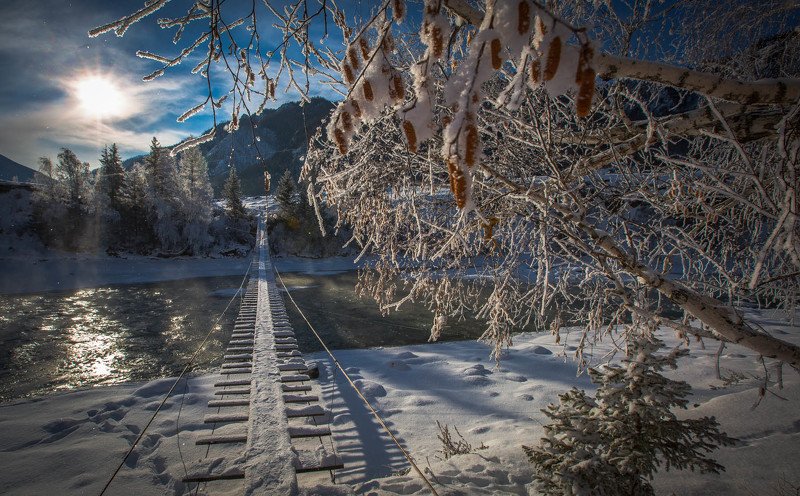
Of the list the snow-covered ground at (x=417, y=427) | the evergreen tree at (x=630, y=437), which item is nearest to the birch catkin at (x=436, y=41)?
the snow-covered ground at (x=417, y=427)

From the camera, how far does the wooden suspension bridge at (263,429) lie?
2.67 meters

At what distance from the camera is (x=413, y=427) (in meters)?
4.78

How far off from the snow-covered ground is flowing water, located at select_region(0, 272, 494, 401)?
2.44 meters

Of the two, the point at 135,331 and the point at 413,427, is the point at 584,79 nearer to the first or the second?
the point at 413,427

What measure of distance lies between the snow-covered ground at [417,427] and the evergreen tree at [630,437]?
1.74ft

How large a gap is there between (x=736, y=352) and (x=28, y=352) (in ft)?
57.2

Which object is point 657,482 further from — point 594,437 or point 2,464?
point 2,464

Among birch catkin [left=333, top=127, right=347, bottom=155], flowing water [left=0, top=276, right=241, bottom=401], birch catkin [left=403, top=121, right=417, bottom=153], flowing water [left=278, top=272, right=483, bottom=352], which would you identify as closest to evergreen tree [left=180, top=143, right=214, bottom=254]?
flowing water [left=0, top=276, right=241, bottom=401]

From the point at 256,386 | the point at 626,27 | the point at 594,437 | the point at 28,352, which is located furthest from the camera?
the point at 28,352

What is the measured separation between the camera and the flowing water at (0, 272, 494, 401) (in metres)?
7.74

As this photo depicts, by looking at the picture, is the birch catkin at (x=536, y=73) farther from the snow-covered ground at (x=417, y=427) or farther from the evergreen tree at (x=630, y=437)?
the evergreen tree at (x=630, y=437)

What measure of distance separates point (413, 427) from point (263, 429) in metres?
2.31

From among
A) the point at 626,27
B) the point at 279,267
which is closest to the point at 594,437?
the point at 626,27

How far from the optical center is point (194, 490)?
9.20 ft
